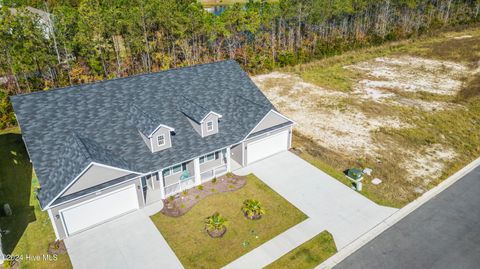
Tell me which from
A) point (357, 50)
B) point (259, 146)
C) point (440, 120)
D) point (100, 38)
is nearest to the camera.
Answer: point (259, 146)

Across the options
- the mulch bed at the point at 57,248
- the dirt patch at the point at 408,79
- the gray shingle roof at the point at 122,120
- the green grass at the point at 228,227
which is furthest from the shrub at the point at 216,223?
the dirt patch at the point at 408,79

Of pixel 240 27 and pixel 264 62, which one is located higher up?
pixel 240 27

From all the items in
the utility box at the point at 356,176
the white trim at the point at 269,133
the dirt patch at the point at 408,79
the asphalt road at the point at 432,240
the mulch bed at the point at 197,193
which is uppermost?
the white trim at the point at 269,133

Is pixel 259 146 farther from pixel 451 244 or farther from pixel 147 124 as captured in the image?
pixel 451 244

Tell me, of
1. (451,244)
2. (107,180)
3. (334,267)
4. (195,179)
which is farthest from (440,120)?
(107,180)

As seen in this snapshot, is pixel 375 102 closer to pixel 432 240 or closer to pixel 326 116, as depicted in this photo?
pixel 326 116

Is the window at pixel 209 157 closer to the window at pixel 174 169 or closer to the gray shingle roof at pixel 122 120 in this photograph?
the gray shingle roof at pixel 122 120

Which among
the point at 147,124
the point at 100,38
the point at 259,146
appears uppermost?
the point at 100,38
